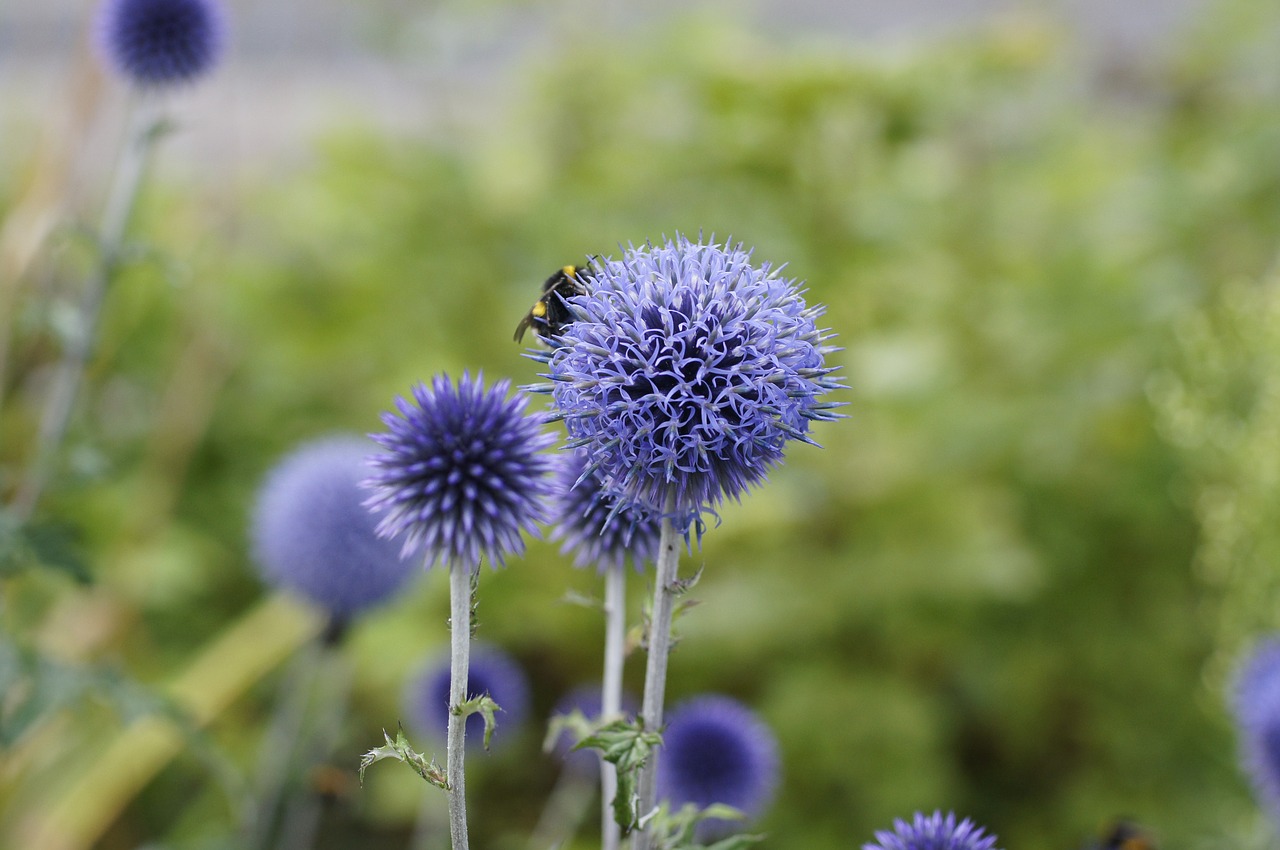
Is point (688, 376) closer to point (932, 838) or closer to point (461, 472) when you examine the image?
point (461, 472)

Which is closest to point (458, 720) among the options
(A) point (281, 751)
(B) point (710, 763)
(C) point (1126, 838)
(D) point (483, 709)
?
(D) point (483, 709)

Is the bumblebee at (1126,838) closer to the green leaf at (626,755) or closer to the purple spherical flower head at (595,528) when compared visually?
the purple spherical flower head at (595,528)

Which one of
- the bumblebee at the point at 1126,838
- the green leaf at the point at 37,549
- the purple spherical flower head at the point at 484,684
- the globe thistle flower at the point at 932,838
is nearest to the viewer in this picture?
the globe thistle flower at the point at 932,838

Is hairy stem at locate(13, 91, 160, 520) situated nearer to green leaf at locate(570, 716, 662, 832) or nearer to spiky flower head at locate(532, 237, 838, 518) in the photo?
spiky flower head at locate(532, 237, 838, 518)

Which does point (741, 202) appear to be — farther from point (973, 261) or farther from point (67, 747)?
point (67, 747)

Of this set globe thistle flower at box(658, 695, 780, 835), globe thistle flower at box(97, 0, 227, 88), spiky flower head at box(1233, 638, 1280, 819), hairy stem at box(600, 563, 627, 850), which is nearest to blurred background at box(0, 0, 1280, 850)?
globe thistle flower at box(97, 0, 227, 88)

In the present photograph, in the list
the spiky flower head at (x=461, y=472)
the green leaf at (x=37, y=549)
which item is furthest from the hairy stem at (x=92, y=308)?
the spiky flower head at (x=461, y=472)
